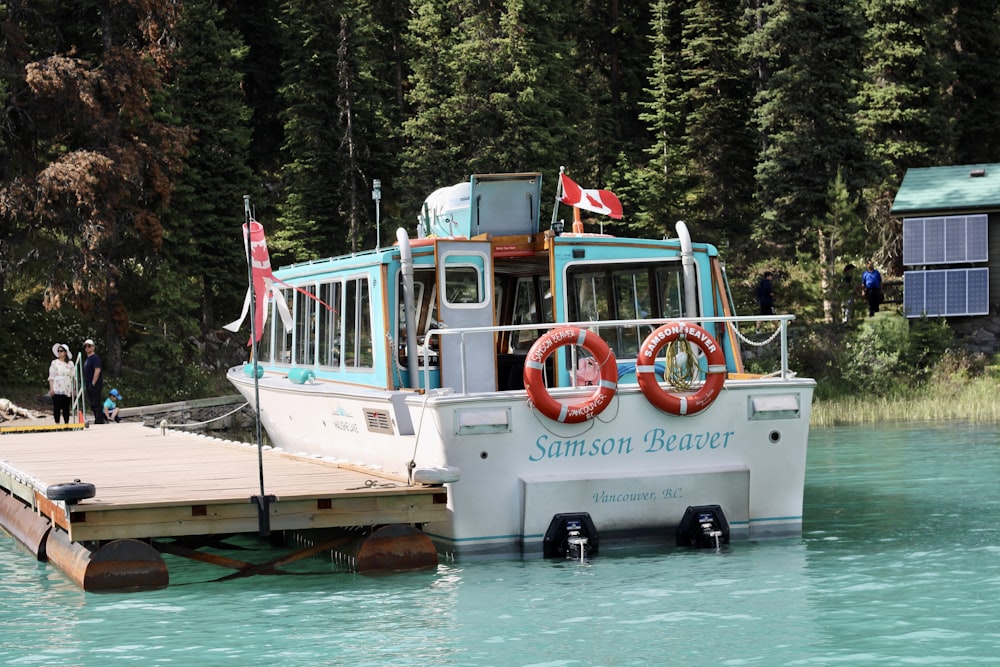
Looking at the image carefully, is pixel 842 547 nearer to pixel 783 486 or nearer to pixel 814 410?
pixel 783 486

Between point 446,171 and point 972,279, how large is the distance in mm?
14346

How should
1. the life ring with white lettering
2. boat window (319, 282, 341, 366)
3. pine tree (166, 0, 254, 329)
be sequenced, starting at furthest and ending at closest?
1. pine tree (166, 0, 254, 329)
2. boat window (319, 282, 341, 366)
3. the life ring with white lettering

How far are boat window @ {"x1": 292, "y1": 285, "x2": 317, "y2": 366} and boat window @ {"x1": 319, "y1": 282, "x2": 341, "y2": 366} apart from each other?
1.02 ft

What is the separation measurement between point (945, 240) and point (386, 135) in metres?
17.3

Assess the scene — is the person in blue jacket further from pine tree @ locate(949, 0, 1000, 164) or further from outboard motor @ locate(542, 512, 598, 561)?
outboard motor @ locate(542, 512, 598, 561)

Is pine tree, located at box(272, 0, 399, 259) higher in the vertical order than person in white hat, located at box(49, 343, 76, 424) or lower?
higher

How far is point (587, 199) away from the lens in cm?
1661

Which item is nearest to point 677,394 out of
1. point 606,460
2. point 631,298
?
point 606,460

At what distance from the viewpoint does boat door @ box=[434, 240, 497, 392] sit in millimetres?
15031

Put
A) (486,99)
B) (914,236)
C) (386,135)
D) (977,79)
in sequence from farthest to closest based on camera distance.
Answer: (977,79) → (386,135) → (486,99) → (914,236)

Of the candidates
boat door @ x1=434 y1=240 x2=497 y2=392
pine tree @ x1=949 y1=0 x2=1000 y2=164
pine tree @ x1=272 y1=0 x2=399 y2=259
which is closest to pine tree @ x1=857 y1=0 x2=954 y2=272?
pine tree @ x1=949 y1=0 x2=1000 y2=164

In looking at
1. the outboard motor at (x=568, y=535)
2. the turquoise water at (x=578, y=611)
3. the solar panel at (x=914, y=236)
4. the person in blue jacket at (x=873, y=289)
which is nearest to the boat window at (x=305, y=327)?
the turquoise water at (x=578, y=611)

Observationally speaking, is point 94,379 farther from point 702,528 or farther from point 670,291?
point 702,528

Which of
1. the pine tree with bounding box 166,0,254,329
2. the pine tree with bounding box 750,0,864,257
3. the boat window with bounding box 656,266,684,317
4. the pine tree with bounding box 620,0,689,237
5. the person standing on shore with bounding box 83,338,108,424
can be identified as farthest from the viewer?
the pine tree with bounding box 620,0,689,237
